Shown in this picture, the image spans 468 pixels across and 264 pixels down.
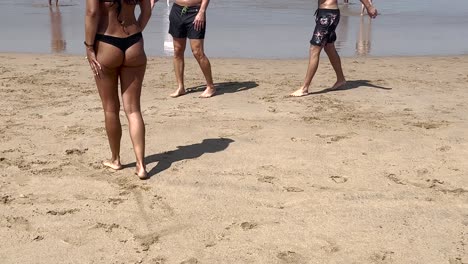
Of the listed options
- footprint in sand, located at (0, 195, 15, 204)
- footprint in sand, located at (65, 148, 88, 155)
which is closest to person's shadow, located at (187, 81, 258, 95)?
footprint in sand, located at (65, 148, 88, 155)

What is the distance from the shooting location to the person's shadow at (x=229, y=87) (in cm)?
773

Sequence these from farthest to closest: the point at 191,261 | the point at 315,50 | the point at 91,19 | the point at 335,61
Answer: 1. the point at 335,61
2. the point at 315,50
3. the point at 91,19
4. the point at 191,261

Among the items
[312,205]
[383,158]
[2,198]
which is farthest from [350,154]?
[2,198]

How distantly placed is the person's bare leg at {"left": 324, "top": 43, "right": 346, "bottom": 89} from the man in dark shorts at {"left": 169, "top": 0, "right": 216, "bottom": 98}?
1613 mm

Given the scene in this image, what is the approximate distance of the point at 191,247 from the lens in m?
3.45

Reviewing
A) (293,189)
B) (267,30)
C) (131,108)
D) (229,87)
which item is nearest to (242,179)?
(293,189)

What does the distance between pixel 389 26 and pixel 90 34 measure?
13.2 metres

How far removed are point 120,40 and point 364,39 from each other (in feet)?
33.6

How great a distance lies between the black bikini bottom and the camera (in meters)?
4.18

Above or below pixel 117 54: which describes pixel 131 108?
below

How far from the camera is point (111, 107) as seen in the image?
14.7ft

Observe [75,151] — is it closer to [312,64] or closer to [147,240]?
[147,240]

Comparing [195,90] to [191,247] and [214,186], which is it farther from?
[191,247]

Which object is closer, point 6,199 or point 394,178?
point 6,199
